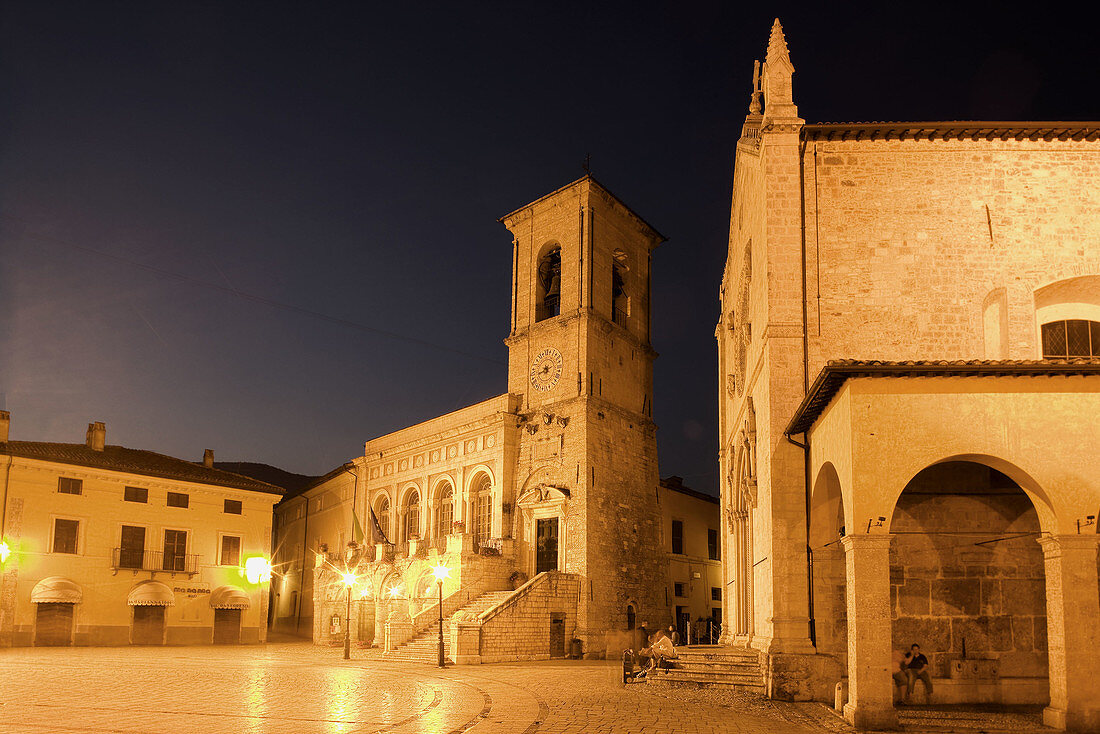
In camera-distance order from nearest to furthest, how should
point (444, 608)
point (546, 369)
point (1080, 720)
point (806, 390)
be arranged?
point (1080, 720), point (806, 390), point (444, 608), point (546, 369)

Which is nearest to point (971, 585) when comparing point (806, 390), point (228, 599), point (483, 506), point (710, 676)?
point (806, 390)

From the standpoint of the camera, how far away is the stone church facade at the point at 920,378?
13031 mm

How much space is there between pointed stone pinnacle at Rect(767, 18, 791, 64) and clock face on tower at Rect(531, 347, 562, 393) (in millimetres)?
18096

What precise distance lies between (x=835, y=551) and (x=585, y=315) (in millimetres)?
19677

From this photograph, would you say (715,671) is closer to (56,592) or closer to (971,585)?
(971,585)

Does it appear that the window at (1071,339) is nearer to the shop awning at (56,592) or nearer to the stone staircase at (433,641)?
the stone staircase at (433,641)

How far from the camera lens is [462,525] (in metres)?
34.2

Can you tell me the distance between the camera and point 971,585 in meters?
15.8

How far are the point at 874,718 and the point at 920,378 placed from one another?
4.84 meters

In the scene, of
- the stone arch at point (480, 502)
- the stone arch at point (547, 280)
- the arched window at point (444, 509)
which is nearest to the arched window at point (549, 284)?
the stone arch at point (547, 280)

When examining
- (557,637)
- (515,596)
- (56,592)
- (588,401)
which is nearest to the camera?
(515,596)

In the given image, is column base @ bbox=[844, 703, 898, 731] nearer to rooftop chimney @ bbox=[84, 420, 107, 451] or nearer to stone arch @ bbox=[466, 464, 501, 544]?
stone arch @ bbox=[466, 464, 501, 544]

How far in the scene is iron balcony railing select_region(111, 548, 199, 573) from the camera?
3684 cm

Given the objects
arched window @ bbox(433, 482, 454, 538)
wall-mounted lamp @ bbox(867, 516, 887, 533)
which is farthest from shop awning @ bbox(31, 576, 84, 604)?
wall-mounted lamp @ bbox(867, 516, 887, 533)
